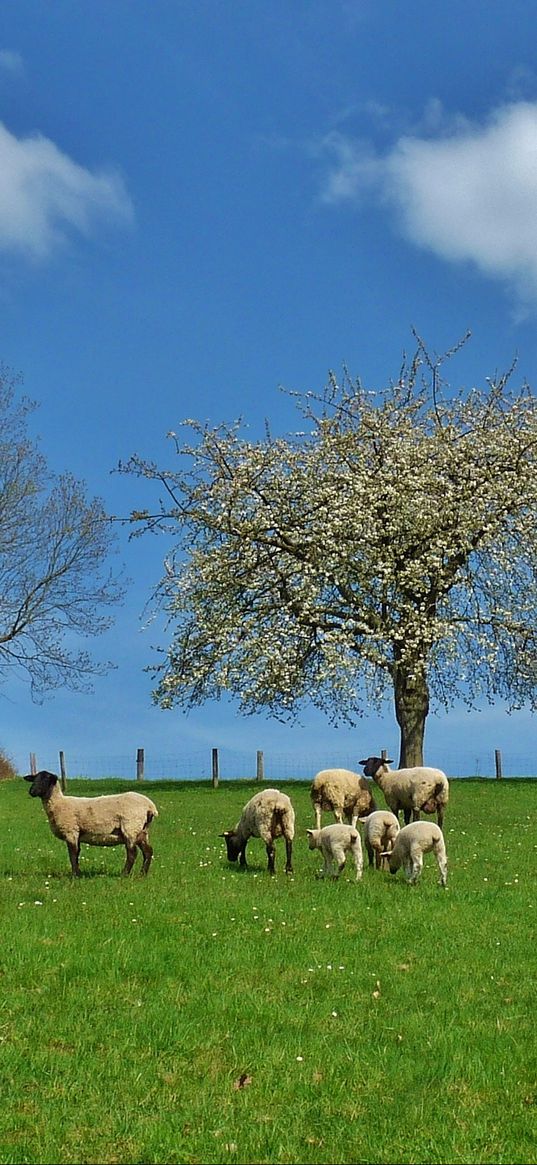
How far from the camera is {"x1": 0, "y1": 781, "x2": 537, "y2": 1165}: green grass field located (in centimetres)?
838

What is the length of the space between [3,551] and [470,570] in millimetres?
20480

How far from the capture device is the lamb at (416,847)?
17016mm

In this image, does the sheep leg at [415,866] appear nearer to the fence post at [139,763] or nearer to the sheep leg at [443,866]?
the sheep leg at [443,866]

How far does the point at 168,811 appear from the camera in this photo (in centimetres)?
3416

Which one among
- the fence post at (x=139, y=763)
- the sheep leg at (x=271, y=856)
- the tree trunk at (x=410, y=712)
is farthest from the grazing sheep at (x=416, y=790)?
the fence post at (x=139, y=763)

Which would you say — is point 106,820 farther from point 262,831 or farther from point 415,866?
point 415,866

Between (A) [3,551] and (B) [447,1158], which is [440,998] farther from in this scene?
(A) [3,551]

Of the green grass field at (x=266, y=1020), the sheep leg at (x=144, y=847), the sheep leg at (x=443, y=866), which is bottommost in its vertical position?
the green grass field at (x=266, y=1020)

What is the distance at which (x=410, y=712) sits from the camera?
135ft

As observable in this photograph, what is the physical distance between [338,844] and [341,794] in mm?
4970

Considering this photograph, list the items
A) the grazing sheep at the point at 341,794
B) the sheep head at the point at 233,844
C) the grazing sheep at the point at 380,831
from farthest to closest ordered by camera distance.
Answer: the grazing sheep at the point at 341,794 → the sheep head at the point at 233,844 → the grazing sheep at the point at 380,831

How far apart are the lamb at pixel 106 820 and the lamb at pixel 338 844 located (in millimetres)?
2734

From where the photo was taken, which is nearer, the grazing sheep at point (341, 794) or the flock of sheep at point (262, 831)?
the flock of sheep at point (262, 831)

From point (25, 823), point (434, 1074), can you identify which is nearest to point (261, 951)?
point (434, 1074)
